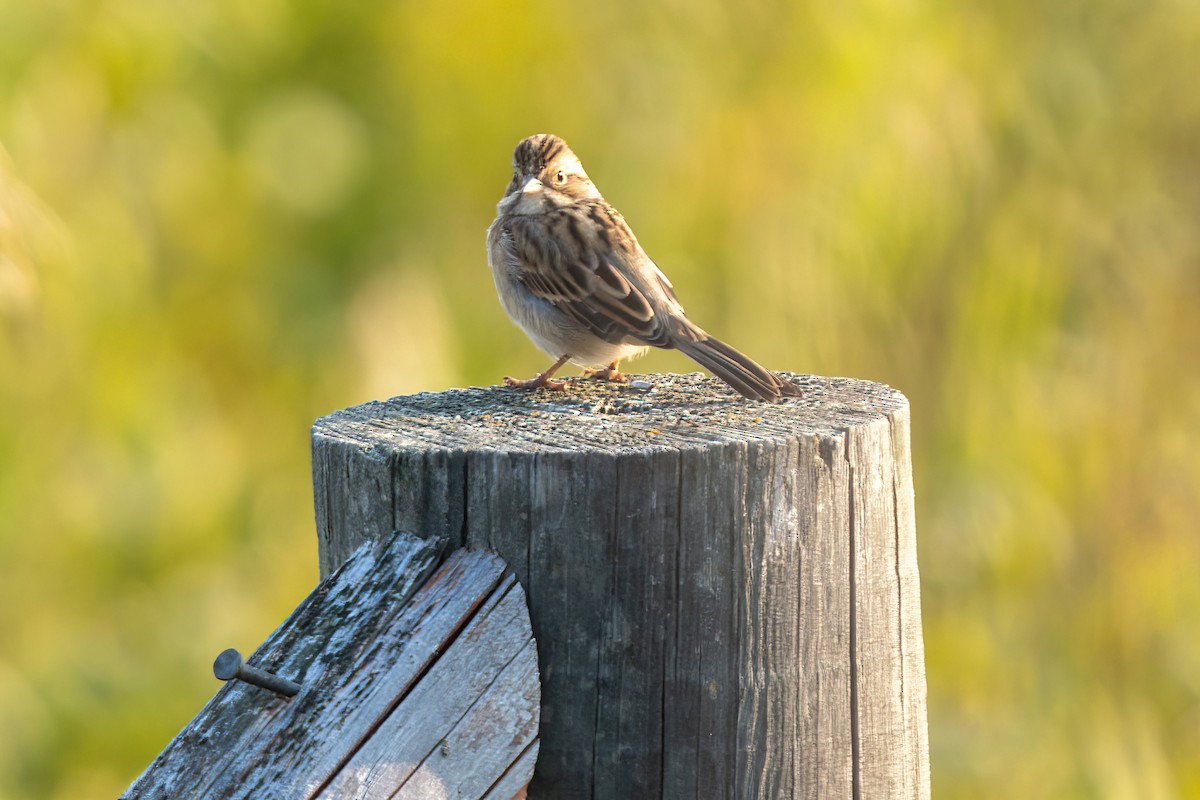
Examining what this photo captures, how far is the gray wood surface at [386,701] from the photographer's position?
180 centimetres

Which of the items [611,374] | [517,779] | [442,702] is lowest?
[517,779]

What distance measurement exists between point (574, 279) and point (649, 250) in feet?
6.72

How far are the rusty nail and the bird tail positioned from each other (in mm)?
1234

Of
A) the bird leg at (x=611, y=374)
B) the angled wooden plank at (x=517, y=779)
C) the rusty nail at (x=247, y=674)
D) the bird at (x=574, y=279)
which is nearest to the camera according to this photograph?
Result: the rusty nail at (x=247, y=674)

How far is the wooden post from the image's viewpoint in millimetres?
2090

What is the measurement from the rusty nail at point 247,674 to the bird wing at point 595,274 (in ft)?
7.00

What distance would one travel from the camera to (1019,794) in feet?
17.5

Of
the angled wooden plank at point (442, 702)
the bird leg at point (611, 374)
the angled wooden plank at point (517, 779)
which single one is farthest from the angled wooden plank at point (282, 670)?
the bird leg at point (611, 374)

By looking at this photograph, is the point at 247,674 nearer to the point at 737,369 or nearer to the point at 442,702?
the point at 442,702

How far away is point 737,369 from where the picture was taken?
3098 mm

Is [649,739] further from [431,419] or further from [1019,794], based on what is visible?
[1019,794]

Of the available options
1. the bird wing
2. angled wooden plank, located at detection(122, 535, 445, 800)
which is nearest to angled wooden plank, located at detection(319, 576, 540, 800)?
angled wooden plank, located at detection(122, 535, 445, 800)

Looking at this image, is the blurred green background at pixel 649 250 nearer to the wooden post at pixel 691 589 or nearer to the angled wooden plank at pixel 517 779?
the wooden post at pixel 691 589

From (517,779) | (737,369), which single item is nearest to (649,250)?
(737,369)
